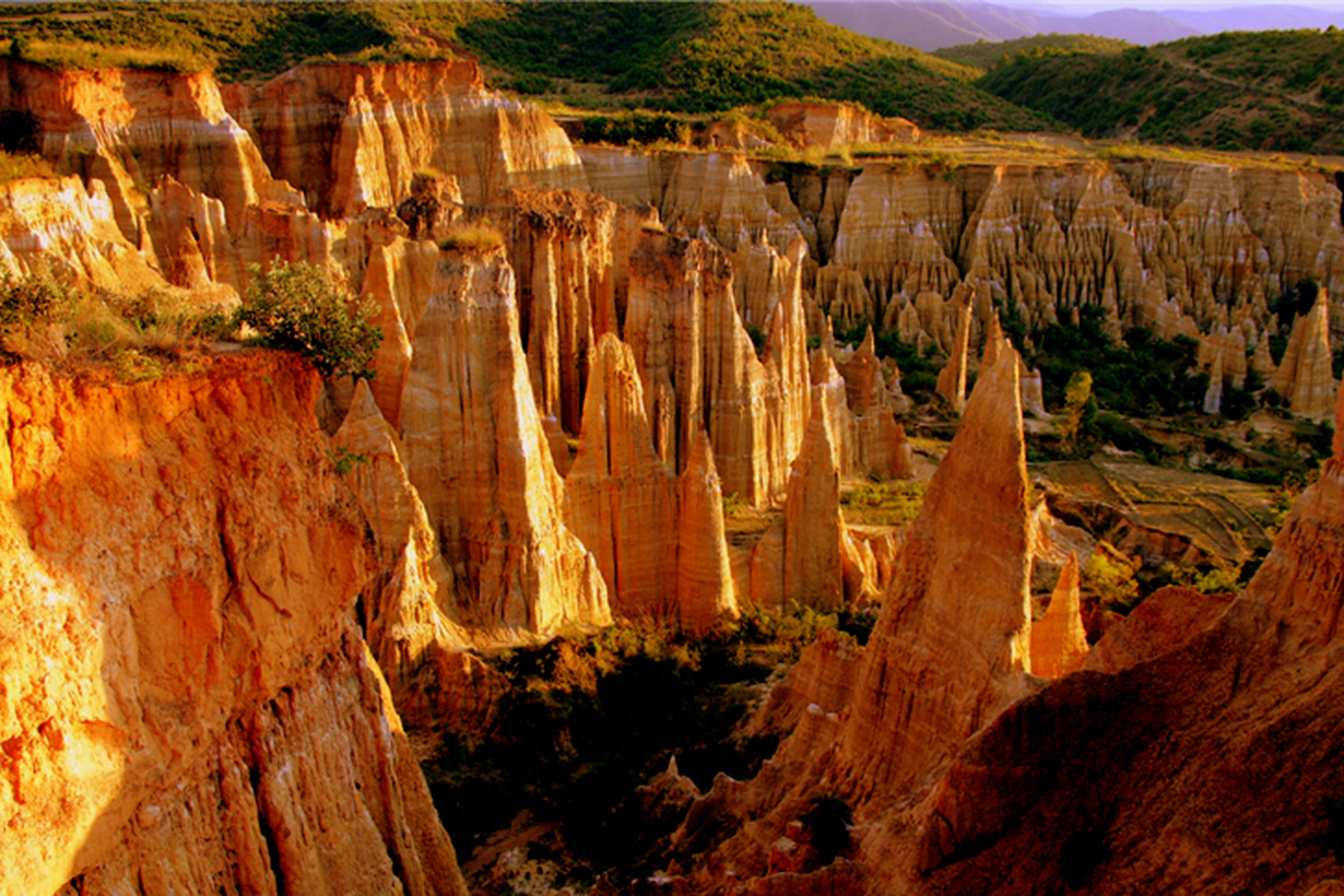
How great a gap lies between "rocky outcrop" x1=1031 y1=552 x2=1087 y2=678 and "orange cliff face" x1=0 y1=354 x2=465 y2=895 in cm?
901

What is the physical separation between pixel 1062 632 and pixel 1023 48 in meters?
124

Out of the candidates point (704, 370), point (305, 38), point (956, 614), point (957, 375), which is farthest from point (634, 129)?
point (956, 614)

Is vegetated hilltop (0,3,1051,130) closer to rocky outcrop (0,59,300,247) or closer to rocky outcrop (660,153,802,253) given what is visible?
rocky outcrop (0,59,300,247)

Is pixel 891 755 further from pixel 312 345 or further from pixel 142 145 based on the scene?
pixel 142 145

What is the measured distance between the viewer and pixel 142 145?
36844mm

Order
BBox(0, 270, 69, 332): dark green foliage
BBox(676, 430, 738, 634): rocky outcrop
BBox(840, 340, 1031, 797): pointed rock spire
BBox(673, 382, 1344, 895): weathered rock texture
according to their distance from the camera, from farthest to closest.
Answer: BBox(676, 430, 738, 634): rocky outcrop
BBox(840, 340, 1031, 797): pointed rock spire
BBox(673, 382, 1344, 895): weathered rock texture
BBox(0, 270, 69, 332): dark green foliage

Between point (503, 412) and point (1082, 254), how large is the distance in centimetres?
4479

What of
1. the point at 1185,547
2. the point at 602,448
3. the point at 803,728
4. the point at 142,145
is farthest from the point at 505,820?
the point at 142,145

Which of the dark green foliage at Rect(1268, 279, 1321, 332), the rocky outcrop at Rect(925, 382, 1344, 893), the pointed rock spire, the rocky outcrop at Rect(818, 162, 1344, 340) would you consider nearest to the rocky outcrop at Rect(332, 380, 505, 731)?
the pointed rock spire

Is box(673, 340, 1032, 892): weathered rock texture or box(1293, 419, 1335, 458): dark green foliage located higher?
box(673, 340, 1032, 892): weathered rock texture

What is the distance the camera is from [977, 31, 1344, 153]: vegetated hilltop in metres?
72.4

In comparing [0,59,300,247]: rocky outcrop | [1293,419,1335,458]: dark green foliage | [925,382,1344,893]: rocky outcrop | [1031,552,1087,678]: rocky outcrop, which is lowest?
[1293,419,1335,458]: dark green foliage

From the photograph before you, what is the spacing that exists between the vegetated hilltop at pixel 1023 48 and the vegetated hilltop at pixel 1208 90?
34.5 feet

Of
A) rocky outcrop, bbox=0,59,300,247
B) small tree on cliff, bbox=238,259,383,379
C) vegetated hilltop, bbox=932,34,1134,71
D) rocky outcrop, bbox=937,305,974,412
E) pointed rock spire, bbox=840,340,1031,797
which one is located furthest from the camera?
→ vegetated hilltop, bbox=932,34,1134,71
